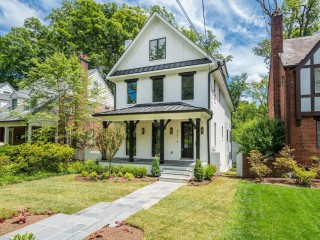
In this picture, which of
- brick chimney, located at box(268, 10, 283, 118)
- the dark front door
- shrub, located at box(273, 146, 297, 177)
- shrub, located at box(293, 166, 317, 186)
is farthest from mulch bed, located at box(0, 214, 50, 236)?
brick chimney, located at box(268, 10, 283, 118)

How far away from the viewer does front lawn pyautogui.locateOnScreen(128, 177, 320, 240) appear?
4.87 meters

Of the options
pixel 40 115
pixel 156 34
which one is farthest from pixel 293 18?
pixel 40 115

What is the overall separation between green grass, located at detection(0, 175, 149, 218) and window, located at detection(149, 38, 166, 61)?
8769 millimetres

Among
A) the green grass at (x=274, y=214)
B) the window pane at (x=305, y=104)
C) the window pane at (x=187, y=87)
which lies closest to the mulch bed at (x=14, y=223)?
the green grass at (x=274, y=214)

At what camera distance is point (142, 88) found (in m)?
15.5

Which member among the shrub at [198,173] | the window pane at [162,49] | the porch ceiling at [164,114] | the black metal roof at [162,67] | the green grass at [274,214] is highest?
the window pane at [162,49]

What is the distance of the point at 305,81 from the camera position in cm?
1175

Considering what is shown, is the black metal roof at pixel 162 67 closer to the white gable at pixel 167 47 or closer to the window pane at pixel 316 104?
the white gable at pixel 167 47

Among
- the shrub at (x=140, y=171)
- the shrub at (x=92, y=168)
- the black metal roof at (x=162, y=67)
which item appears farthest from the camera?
the black metal roof at (x=162, y=67)

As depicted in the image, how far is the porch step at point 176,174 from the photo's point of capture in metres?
10.9

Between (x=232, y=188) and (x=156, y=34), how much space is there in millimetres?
11109

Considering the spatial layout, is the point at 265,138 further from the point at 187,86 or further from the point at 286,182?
the point at 187,86

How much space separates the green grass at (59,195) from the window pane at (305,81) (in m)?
9.40

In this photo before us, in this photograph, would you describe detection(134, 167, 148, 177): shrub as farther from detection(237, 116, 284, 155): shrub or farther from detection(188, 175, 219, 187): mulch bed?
detection(237, 116, 284, 155): shrub
